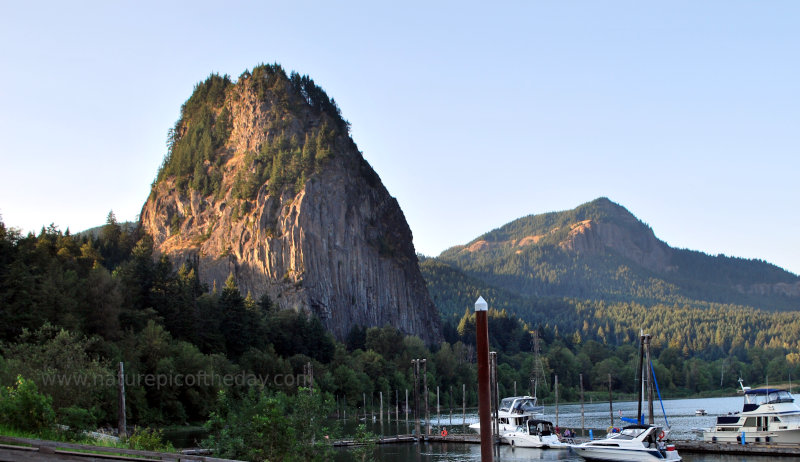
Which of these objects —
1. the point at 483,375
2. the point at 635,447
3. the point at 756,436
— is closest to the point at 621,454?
the point at 635,447

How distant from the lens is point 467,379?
146 m

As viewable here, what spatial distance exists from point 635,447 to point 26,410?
38.9m

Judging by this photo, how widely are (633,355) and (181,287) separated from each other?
414 feet

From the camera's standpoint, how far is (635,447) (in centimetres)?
5378

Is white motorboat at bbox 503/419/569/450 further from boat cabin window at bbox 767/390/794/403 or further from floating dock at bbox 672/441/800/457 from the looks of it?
boat cabin window at bbox 767/390/794/403

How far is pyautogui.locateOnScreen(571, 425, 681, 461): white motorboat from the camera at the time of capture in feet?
174

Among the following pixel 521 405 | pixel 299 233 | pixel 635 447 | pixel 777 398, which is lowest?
pixel 635 447

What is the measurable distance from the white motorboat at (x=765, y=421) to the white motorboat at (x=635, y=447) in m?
9.83

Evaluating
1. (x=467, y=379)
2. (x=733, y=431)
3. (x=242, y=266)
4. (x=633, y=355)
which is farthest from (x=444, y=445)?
(x=633, y=355)

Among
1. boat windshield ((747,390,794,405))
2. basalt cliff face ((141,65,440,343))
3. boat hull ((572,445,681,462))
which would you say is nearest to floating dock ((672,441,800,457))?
boat windshield ((747,390,794,405))

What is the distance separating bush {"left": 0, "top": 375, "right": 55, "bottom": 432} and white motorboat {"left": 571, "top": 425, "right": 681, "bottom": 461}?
125ft

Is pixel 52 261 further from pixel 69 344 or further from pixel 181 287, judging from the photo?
pixel 69 344

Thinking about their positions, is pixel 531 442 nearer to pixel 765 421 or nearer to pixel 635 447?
pixel 635 447

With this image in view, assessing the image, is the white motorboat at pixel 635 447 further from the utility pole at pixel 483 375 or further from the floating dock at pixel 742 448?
the utility pole at pixel 483 375
